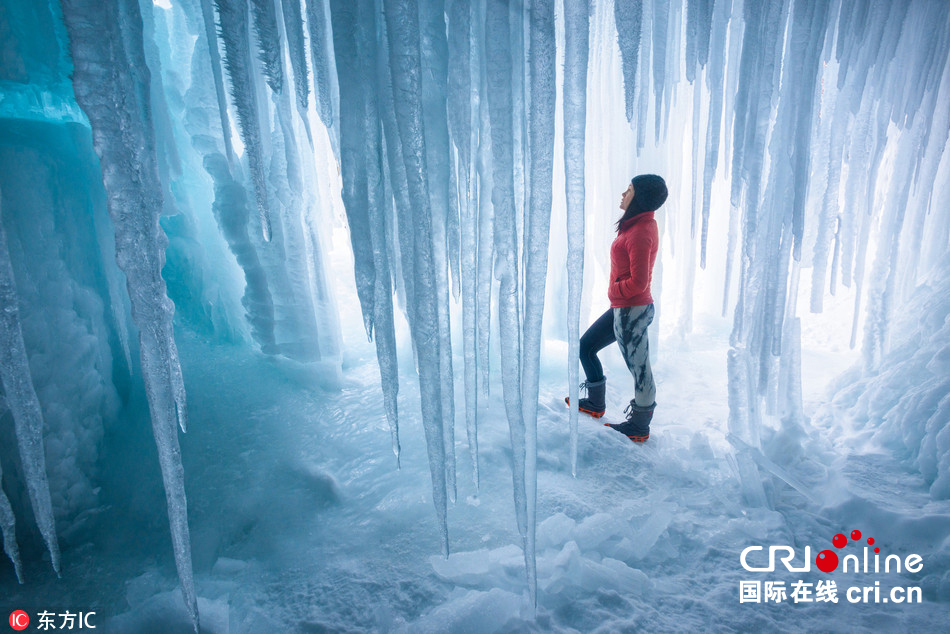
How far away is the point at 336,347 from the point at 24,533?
2.18m

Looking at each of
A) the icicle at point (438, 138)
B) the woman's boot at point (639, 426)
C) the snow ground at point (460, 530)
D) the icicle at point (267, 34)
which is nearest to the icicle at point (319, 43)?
the icicle at point (267, 34)

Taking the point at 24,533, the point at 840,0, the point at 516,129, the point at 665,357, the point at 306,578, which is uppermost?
the point at 840,0

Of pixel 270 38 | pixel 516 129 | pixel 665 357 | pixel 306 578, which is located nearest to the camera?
pixel 270 38

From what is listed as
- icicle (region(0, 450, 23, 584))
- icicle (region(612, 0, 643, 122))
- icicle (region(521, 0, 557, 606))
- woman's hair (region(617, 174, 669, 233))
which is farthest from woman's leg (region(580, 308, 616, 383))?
icicle (region(0, 450, 23, 584))

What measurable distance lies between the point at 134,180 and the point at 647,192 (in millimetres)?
2544

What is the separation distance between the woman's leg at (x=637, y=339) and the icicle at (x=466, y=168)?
1.22 meters

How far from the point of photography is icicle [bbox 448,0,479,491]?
5.80 ft

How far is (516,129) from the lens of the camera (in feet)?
6.86

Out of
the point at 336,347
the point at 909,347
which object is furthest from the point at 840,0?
the point at 336,347

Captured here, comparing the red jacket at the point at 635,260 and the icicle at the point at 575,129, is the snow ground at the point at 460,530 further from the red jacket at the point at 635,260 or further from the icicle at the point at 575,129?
the red jacket at the point at 635,260

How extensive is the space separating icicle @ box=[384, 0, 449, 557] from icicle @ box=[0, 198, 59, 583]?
1.47 meters

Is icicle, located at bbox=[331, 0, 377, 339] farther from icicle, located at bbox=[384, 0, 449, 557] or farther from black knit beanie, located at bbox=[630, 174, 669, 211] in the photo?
black knit beanie, located at bbox=[630, 174, 669, 211]

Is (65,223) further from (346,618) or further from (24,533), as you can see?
(346,618)

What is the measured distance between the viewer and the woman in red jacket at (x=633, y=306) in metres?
2.45
